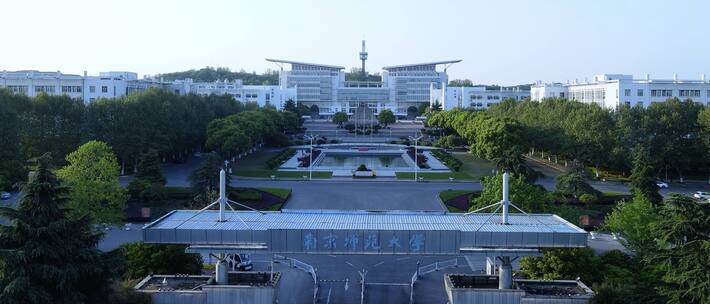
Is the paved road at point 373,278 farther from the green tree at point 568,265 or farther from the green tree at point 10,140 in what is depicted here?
the green tree at point 10,140

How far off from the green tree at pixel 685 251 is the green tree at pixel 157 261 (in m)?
9.33

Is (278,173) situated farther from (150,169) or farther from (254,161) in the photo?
(150,169)

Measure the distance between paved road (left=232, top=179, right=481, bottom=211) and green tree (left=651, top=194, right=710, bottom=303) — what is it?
13.7 metres

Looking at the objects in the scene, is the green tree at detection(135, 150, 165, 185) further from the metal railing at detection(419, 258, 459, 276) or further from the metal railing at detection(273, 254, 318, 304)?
the metal railing at detection(419, 258, 459, 276)

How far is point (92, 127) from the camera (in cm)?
3206

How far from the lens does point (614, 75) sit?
52.4 metres

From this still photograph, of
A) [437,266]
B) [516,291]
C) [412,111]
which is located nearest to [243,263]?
[437,266]

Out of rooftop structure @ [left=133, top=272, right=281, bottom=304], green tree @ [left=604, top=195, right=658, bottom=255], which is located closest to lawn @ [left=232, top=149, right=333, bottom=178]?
green tree @ [left=604, top=195, right=658, bottom=255]

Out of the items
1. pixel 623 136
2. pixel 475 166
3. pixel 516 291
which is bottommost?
pixel 516 291

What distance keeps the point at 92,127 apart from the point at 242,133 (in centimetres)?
859

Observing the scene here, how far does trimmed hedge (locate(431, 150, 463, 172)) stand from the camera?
36.5m

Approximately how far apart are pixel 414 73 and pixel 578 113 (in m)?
72.8

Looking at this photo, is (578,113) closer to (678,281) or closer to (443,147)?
(443,147)

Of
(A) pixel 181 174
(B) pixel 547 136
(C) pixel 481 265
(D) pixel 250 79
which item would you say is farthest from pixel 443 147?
(D) pixel 250 79
